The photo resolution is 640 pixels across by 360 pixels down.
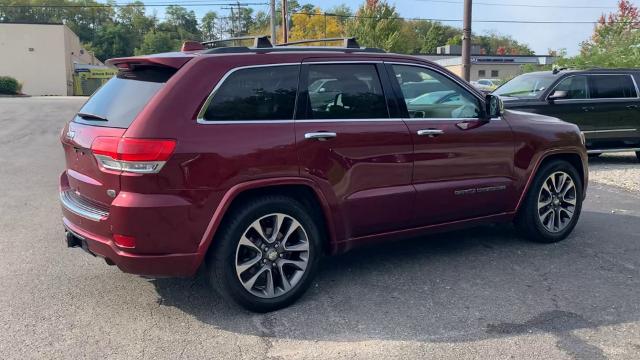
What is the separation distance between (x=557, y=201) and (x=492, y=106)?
1307mm

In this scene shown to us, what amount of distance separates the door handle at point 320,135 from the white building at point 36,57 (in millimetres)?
60061

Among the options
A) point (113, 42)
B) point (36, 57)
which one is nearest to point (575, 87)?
point (36, 57)

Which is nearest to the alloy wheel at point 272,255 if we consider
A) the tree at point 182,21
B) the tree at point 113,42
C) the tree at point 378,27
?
the tree at point 378,27

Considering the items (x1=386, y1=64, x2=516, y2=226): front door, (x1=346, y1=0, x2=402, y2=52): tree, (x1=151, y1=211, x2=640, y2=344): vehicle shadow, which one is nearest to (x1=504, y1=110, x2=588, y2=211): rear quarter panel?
(x1=386, y1=64, x2=516, y2=226): front door

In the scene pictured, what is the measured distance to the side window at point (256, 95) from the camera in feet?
13.0

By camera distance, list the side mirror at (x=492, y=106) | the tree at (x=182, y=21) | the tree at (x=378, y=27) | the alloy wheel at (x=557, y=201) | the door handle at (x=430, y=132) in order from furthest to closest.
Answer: the tree at (x=182, y=21) < the tree at (x=378, y=27) < the alloy wheel at (x=557, y=201) < the side mirror at (x=492, y=106) < the door handle at (x=430, y=132)

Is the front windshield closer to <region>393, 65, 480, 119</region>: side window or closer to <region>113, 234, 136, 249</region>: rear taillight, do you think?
<region>393, 65, 480, 119</region>: side window

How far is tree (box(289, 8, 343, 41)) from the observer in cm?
6259

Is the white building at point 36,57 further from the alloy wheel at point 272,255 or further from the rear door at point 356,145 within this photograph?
the alloy wheel at point 272,255

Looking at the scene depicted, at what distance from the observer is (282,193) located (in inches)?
167

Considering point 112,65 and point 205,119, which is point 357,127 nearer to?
point 205,119

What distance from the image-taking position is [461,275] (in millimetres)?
4914

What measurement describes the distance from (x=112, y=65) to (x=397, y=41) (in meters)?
42.3

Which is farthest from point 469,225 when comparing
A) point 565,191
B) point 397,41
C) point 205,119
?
point 397,41
